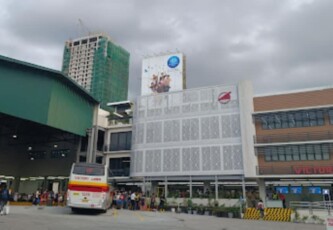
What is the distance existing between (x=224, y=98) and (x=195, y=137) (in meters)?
5.03

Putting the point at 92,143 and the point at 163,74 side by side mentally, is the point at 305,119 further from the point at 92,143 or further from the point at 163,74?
the point at 163,74

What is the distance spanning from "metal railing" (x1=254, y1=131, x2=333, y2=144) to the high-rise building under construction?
74.0 meters

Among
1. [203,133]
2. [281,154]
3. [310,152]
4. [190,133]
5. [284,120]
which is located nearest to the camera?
[310,152]

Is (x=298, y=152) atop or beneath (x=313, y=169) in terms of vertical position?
atop

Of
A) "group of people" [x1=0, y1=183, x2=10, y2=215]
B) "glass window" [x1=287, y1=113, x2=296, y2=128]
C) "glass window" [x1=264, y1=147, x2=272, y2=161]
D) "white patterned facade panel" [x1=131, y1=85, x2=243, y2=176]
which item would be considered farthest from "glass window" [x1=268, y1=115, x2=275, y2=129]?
"group of people" [x1=0, y1=183, x2=10, y2=215]

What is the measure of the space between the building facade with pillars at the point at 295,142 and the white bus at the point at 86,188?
16.8m

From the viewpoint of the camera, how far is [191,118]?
3362 centimetres

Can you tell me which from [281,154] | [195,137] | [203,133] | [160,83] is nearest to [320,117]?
[281,154]

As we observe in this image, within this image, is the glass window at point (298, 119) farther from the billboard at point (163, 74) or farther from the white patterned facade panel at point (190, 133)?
the billboard at point (163, 74)

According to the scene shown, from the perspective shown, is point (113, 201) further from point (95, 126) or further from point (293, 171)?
point (293, 171)

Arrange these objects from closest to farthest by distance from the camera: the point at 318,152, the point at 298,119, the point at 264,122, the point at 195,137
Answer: the point at 318,152 < the point at 298,119 < the point at 264,122 < the point at 195,137

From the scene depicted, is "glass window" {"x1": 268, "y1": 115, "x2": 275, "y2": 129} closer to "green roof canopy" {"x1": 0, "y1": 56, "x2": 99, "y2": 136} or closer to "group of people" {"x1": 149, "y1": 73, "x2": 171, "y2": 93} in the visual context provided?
"green roof canopy" {"x1": 0, "y1": 56, "x2": 99, "y2": 136}

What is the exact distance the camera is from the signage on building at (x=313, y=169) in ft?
91.1

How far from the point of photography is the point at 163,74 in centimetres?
5512
